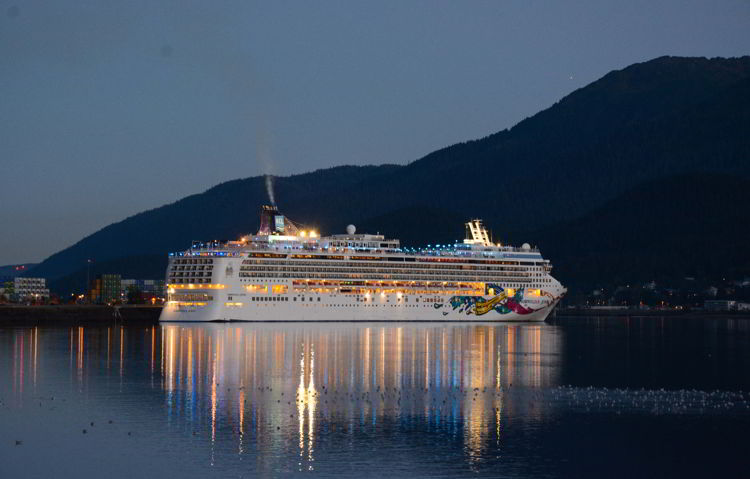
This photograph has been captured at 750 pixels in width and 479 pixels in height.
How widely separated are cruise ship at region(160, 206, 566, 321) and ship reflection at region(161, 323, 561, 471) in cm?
1959

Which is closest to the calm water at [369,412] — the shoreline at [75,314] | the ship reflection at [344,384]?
the ship reflection at [344,384]

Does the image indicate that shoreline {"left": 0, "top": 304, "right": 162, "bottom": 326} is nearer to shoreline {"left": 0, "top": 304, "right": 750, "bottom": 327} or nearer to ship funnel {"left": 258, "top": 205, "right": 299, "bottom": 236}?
shoreline {"left": 0, "top": 304, "right": 750, "bottom": 327}

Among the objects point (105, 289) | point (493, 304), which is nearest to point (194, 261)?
point (493, 304)

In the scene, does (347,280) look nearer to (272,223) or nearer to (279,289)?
(279,289)

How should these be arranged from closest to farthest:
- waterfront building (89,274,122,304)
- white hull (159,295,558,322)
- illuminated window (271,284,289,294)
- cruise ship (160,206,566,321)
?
white hull (159,295,558,322) < cruise ship (160,206,566,321) < illuminated window (271,284,289,294) < waterfront building (89,274,122,304)

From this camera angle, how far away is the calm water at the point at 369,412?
24.0m

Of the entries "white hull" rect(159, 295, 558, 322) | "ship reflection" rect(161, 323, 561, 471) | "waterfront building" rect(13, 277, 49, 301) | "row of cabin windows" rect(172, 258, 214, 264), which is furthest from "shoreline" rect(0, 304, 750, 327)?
"waterfront building" rect(13, 277, 49, 301)

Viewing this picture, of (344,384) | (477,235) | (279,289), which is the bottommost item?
(344,384)

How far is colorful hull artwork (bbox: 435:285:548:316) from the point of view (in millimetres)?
90125

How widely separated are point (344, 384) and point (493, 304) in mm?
55289

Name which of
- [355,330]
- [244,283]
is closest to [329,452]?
[355,330]

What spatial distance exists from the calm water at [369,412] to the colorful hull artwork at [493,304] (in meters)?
35.0

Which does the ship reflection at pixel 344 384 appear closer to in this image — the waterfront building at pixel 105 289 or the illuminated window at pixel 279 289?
the illuminated window at pixel 279 289

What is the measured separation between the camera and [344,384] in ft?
122
